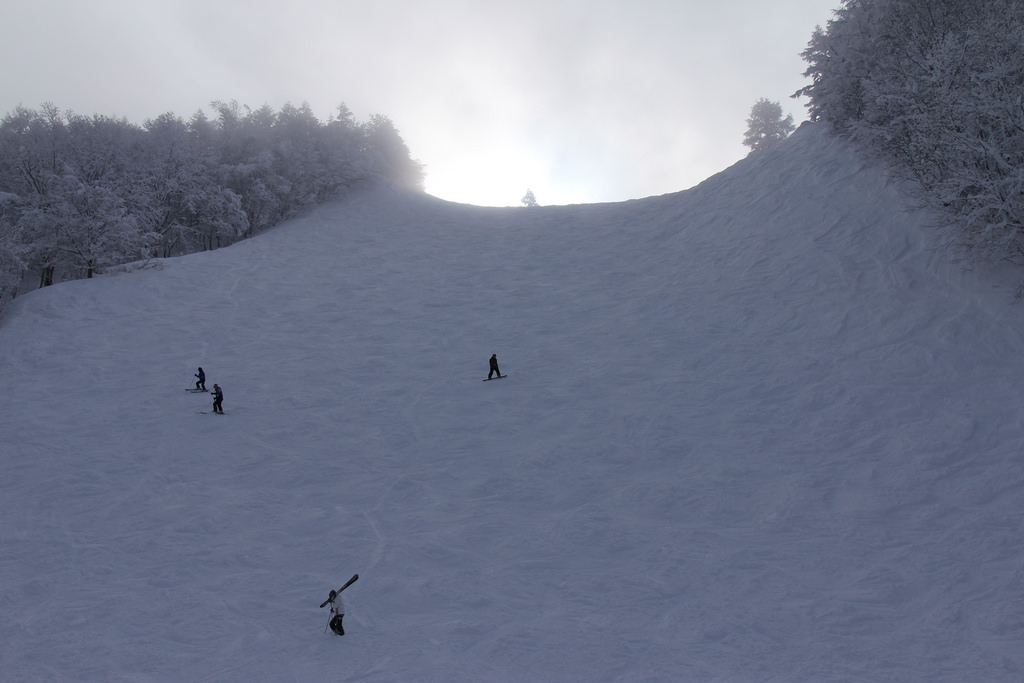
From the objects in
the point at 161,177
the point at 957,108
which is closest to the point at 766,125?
the point at 957,108

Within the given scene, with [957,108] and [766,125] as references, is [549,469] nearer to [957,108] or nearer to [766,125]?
[957,108]

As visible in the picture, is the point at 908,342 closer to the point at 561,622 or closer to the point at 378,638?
the point at 561,622

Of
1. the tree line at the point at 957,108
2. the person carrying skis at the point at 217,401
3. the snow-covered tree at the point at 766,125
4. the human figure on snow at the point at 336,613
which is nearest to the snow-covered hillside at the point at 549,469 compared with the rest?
the human figure on snow at the point at 336,613

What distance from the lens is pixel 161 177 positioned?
4244 cm

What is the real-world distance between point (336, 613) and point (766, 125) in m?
64.4

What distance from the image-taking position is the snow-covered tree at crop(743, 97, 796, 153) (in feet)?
195

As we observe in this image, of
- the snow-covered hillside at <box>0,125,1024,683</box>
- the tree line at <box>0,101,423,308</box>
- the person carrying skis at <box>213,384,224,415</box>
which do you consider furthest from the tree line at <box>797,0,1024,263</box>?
the tree line at <box>0,101,423,308</box>

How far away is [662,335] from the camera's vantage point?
24531 mm

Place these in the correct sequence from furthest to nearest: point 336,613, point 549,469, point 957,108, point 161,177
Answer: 1. point 161,177
2. point 957,108
3. point 549,469
4. point 336,613

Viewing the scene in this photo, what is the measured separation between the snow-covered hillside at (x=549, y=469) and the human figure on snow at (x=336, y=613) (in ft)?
0.79

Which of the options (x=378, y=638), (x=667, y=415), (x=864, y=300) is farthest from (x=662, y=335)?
(x=378, y=638)

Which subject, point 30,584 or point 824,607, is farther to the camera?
point 30,584

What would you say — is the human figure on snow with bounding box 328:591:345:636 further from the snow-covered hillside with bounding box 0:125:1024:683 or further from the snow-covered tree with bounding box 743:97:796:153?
the snow-covered tree with bounding box 743:97:796:153

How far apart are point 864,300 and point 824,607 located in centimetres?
1562
